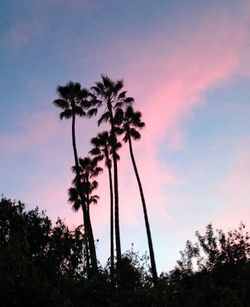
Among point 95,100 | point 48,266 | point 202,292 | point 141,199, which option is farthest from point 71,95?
point 202,292

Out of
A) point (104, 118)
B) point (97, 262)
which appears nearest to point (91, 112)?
point (104, 118)

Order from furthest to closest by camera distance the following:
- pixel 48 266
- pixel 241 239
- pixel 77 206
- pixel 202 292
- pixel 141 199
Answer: pixel 77 206
pixel 141 199
pixel 241 239
pixel 48 266
pixel 202 292

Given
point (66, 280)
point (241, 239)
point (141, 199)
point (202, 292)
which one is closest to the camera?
point (66, 280)

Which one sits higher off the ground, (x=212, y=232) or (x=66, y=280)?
(x=212, y=232)

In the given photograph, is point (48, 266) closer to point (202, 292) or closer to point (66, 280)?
point (66, 280)

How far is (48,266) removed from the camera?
22.9 metres

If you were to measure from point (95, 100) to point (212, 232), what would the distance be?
16.2 metres

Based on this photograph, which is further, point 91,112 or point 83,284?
point 91,112

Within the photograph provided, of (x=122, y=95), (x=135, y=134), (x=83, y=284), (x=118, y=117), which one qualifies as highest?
(x=122, y=95)

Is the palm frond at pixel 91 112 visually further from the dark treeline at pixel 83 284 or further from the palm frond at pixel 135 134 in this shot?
the dark treeline at pixel 83 284

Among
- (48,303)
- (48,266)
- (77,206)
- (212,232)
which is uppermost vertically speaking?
(77,206)

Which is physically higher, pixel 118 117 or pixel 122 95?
pixel 122 95

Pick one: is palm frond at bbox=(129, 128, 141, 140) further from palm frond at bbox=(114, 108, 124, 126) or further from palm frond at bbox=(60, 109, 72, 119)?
palm frond at bbox=(60, 109, 72, 119)

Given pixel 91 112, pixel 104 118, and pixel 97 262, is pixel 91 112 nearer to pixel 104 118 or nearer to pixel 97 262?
pixel 104 118
